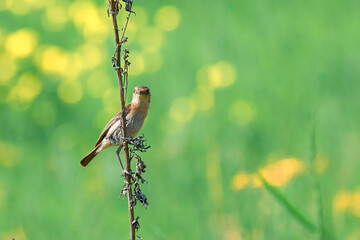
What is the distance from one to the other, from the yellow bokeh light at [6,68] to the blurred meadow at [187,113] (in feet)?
0.04

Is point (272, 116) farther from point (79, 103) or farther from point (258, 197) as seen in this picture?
point (258, 197)

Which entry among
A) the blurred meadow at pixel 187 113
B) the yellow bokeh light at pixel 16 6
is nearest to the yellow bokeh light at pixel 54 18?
the blurred meadow at pixel 187 113

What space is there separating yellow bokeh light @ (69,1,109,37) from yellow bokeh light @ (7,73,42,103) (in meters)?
0.92

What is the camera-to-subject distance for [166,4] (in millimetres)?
10422

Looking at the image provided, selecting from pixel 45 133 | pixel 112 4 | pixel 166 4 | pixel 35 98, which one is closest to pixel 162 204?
pixel 45 133

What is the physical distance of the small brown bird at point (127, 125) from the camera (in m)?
3.16

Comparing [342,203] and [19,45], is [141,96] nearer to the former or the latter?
[342,203]

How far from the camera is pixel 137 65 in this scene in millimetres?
7996

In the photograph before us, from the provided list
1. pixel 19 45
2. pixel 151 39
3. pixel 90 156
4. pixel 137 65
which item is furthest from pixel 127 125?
pixel 151 39

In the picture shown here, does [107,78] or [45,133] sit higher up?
[107,78]

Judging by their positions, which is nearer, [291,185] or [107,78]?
[291,185]

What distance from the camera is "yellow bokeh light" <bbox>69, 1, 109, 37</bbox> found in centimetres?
839

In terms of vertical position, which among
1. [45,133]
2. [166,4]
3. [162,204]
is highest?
[166,4]

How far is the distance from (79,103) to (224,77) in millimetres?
1592
